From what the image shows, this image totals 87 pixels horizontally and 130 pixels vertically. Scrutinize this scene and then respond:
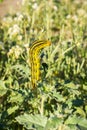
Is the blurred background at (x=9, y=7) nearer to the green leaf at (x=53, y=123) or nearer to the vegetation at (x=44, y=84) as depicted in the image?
the vegetation at (x=44, y=84)

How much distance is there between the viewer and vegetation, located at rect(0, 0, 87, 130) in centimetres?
208

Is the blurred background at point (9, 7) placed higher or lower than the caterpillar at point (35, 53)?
higher

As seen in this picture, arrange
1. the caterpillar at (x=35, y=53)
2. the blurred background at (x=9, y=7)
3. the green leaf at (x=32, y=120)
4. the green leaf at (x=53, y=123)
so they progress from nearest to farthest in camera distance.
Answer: the green leaf at (x=53, y=123) → the green leaf at (x=32, y=120) → the caterpillar at (x=35, y=53) → the blurred background at (x=9, y=7)

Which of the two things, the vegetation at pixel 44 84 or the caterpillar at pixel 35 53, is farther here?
the caterpillar at pixel 35 53

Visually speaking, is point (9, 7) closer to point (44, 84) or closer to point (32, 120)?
point (44, 84)

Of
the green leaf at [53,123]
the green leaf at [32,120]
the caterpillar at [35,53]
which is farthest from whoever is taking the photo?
the caterpillar at [35,53]

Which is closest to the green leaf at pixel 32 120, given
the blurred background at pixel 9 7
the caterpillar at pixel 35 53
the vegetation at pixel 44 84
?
the vegetation at pixel 44 84

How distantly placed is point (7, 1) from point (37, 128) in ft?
15.7

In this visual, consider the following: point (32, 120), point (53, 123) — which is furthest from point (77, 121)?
point (32, 120)

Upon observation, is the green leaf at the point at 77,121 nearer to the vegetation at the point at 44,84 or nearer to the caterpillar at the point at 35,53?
the vegetation at the point at 44,84

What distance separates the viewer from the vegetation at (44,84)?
6.82 ft

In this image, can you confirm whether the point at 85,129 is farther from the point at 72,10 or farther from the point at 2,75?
the point at 72,10

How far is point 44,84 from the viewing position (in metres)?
2.49

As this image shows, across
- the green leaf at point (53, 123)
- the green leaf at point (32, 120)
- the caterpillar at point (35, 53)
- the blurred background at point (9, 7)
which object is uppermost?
the blurred background at point (9, 7)
